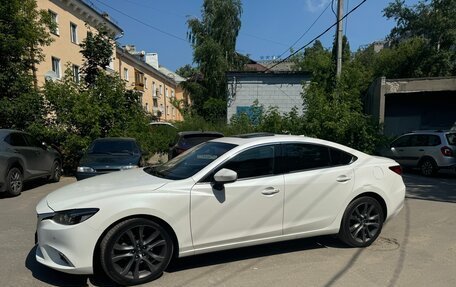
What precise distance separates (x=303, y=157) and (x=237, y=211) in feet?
4.12

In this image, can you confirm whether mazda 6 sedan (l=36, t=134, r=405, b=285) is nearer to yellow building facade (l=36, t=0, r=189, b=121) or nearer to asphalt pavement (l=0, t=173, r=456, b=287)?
asphalt pavement (l=0, t=173, r=456, b=287)

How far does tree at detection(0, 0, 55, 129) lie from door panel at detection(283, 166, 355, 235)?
39.5 feet

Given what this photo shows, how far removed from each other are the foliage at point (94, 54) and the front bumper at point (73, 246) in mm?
13014

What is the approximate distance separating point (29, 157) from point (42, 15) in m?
7.95

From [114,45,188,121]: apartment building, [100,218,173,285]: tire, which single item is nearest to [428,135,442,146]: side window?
[100,218,173,285]: tire

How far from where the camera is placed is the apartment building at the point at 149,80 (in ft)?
131

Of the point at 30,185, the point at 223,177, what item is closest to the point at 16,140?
the point at 30,185

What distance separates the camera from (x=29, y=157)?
10.6 meters

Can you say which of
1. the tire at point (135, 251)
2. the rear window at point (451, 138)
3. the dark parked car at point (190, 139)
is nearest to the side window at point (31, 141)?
the dark parked car at point (190, 139)

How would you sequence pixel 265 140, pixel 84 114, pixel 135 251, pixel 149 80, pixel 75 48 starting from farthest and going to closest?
pixel 149 80 < pixel 75 48 < pixel 84 114 < pixel 265 140 < pixel 135 251

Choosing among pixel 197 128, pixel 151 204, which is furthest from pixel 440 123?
pixel 151 204

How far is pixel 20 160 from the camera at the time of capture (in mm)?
10047

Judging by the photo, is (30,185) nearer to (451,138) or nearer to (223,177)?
(223,177)

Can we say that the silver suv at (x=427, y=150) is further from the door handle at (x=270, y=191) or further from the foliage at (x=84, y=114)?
the door handle at (x=270, y=191)
